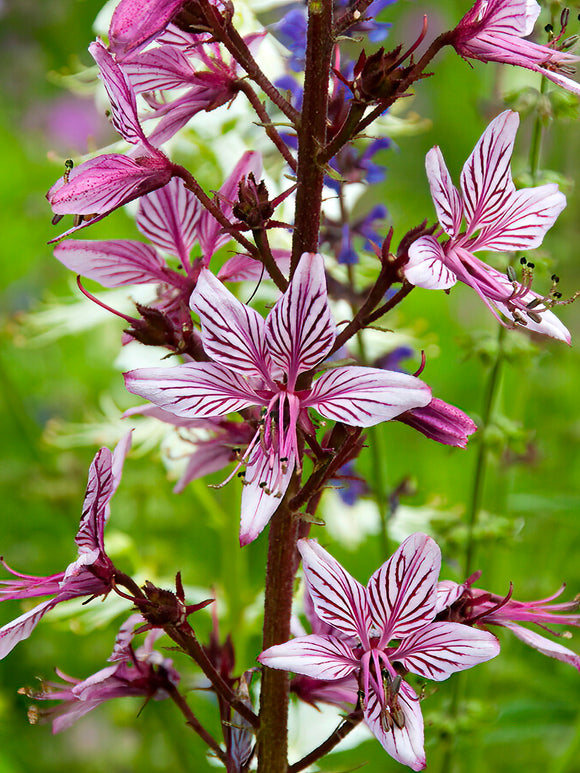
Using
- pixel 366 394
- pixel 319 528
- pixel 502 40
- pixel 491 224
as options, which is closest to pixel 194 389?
pixel 366 394

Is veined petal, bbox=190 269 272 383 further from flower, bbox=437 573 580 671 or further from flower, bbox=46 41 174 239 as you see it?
flower, bbox=437 573 580 671

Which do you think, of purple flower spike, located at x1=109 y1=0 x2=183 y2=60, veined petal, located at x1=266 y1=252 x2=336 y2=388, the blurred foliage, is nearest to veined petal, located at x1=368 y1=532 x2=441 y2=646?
veined petal, located at x1=266 y1=252 x2=336 y2=388

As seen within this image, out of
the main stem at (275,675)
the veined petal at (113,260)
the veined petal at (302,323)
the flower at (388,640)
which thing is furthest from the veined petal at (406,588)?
the veined petal at (113,260)

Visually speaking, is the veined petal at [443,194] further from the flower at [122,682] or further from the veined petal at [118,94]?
the flower at [122,682]

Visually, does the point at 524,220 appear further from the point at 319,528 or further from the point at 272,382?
the point at 319,528

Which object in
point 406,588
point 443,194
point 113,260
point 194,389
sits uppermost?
point 443,194
